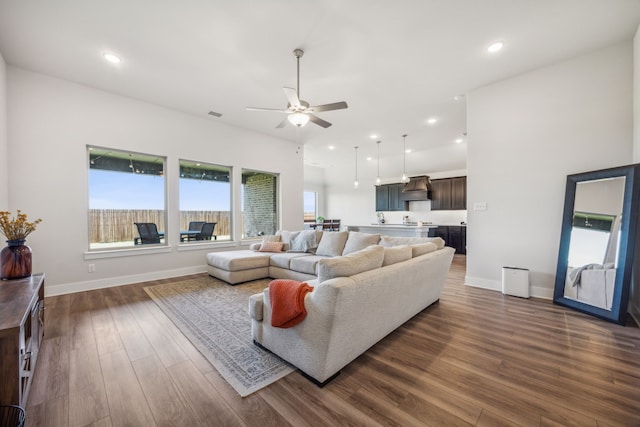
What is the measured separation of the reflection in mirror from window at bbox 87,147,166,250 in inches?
248

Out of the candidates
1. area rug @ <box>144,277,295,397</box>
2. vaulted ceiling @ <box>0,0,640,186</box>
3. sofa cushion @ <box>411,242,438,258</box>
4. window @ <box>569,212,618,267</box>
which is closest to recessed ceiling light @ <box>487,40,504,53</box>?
vaulted ceiling @ <box>0,0,640,186</box>

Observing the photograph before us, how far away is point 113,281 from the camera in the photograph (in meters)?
4.10

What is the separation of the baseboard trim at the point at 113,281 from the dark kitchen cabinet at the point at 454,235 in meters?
6.89

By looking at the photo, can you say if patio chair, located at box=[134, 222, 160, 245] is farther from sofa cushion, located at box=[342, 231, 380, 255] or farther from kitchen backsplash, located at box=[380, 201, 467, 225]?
kitchen backsplash, located at box=[380, 201, 467, 225]

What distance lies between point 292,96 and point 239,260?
2631 millimetres

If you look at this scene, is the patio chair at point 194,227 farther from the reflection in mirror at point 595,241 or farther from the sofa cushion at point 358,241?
the reflection in mirror at point 595,241

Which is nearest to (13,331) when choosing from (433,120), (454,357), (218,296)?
(218,296)

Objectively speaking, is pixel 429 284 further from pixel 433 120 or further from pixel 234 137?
pixel 234 137

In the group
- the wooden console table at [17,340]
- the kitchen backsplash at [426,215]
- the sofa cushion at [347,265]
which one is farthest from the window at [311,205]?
the wooden console table at [17,340]

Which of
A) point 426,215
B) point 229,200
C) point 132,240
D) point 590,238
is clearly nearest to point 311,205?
point 426,215

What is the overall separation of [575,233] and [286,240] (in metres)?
4.30

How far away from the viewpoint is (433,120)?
5.29 metres

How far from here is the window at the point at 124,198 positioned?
4.14 m

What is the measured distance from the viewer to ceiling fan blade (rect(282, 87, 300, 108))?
2.77 m
